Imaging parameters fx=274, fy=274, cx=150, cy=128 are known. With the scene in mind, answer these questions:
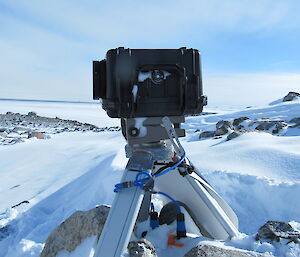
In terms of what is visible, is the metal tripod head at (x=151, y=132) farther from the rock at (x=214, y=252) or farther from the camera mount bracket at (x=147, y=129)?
the rock at (x=214, y=252)

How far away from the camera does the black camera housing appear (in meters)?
1.50

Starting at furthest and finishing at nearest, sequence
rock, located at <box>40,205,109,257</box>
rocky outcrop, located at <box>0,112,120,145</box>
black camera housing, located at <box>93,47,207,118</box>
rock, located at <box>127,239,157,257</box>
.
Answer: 1. rocky outcrop, located at <box>0,112,120,145</box>
2. rock, located at <box>40,205,109,257</box>
3. rock, located at <box>127,239,157,257</box>
4. black camera housing, located at <box>93,47,207,118</box>

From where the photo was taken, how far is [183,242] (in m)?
1.90

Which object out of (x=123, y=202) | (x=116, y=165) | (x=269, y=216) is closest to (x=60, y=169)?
(x=116, y=165)

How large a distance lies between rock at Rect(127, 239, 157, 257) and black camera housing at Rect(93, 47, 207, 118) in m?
0.80

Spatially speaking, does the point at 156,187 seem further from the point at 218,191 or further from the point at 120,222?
the point at 218,191

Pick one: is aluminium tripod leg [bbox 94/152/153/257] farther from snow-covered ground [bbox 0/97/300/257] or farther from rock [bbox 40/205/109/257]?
rock [bbox 40/205/109/257]

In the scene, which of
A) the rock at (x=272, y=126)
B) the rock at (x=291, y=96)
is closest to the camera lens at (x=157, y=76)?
the rock at (x=272, y=126)

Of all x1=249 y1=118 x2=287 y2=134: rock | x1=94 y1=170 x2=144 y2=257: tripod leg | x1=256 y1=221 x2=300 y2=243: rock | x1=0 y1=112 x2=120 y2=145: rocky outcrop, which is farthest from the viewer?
x1=0 y1=112 x2=120 y2=145: rocky outcrop

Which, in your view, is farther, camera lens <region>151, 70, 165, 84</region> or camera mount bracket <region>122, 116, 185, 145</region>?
camera mount bracket <region>122, 116, 185, 145</region>

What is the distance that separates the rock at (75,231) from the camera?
2273 millimetres

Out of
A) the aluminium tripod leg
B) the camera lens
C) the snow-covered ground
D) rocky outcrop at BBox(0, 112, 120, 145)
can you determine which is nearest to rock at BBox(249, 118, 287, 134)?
the snow-covered ground

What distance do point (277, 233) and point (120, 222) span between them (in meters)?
1.16

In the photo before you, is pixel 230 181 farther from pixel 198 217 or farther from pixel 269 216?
pixel 198 217
